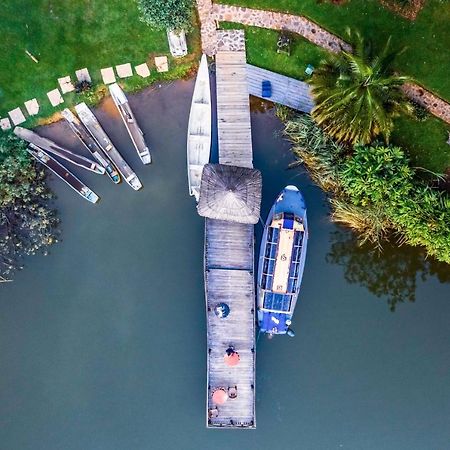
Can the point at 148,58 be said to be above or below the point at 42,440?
above

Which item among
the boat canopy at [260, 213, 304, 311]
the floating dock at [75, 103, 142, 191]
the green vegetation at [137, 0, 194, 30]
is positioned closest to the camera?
the green vegetation at [137, 0, 194, 30]

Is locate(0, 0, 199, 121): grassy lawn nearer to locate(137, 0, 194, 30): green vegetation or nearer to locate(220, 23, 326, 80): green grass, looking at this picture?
locate(137, 0, 194, 30): green vegetation

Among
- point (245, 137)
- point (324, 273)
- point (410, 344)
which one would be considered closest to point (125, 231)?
point (245, 137)

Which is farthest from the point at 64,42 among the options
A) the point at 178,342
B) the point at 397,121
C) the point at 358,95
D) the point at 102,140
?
the point at 397,121

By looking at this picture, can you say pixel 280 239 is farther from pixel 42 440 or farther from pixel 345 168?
pixel 42 440

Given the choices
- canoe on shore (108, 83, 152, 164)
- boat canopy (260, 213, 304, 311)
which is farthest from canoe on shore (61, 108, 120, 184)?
boat canopy (260, 213, 304, 311)

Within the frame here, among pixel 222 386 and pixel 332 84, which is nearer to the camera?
pixel 332 84
